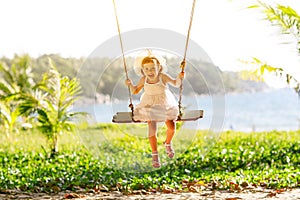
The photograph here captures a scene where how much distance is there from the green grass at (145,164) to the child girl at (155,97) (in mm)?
383

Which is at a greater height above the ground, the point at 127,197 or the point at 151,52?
Answer: the point at 151,52

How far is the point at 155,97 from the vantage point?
475 cm

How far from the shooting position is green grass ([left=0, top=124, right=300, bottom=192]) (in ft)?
19.8

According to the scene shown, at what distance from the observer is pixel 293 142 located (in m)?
9.23

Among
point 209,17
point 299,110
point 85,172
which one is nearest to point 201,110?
point 85,172

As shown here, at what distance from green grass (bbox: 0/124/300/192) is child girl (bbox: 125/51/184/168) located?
1.25ft

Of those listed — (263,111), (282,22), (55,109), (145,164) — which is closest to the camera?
(145,164)

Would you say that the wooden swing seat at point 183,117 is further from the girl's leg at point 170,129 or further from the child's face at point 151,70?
the child's face at point 151,70

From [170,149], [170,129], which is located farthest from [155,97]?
[170,149]

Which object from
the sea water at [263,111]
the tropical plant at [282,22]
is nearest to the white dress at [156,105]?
the tropical plant at [282,22]

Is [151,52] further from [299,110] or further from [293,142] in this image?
[299,110]

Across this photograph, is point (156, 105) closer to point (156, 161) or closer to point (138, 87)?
point (138, 87)

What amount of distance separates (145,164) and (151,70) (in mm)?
1308

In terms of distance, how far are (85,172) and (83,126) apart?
94 cm
